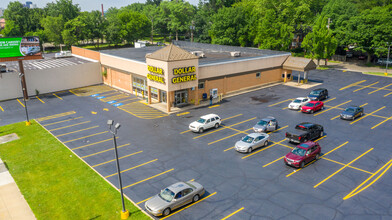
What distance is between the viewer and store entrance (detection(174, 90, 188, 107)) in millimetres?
47406

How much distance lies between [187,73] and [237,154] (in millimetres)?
18745

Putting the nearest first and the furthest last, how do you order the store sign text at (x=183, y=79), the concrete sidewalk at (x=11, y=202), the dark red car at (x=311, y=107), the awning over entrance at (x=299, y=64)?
1. the concrete sidewalk at (x=11, y=202)
2. the dark red car at (x=311, y=107)
3. the store sign text at (x=183, y=79)
4. the awning over entrance at (x=299, y=64)

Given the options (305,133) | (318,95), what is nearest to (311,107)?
(318,95)

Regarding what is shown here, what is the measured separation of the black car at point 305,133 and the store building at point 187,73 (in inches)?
728

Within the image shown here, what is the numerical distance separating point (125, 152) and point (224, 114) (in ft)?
56.3

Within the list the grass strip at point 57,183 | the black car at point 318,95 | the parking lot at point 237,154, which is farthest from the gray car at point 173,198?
the black car at point 318,95

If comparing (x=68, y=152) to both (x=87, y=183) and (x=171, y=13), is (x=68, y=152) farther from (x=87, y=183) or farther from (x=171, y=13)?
(x=171, y=13)

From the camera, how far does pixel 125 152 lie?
31.6 m

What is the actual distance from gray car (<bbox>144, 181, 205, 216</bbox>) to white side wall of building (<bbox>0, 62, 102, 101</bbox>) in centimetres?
4268

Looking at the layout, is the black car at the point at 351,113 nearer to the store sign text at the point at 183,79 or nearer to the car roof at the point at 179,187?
the store sign text at the point at 183,79

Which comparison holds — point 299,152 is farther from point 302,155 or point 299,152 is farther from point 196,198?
point 196,198

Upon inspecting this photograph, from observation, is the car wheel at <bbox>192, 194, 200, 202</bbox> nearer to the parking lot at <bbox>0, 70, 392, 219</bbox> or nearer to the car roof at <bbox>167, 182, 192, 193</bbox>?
the parking lot at <bbox>0, 70, 392, 219</bbox>

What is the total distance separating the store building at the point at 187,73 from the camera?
44.6m

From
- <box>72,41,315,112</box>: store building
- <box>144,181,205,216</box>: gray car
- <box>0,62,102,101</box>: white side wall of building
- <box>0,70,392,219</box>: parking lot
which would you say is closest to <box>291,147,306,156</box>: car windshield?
<box>0,70,392,219</box>: parking lot
